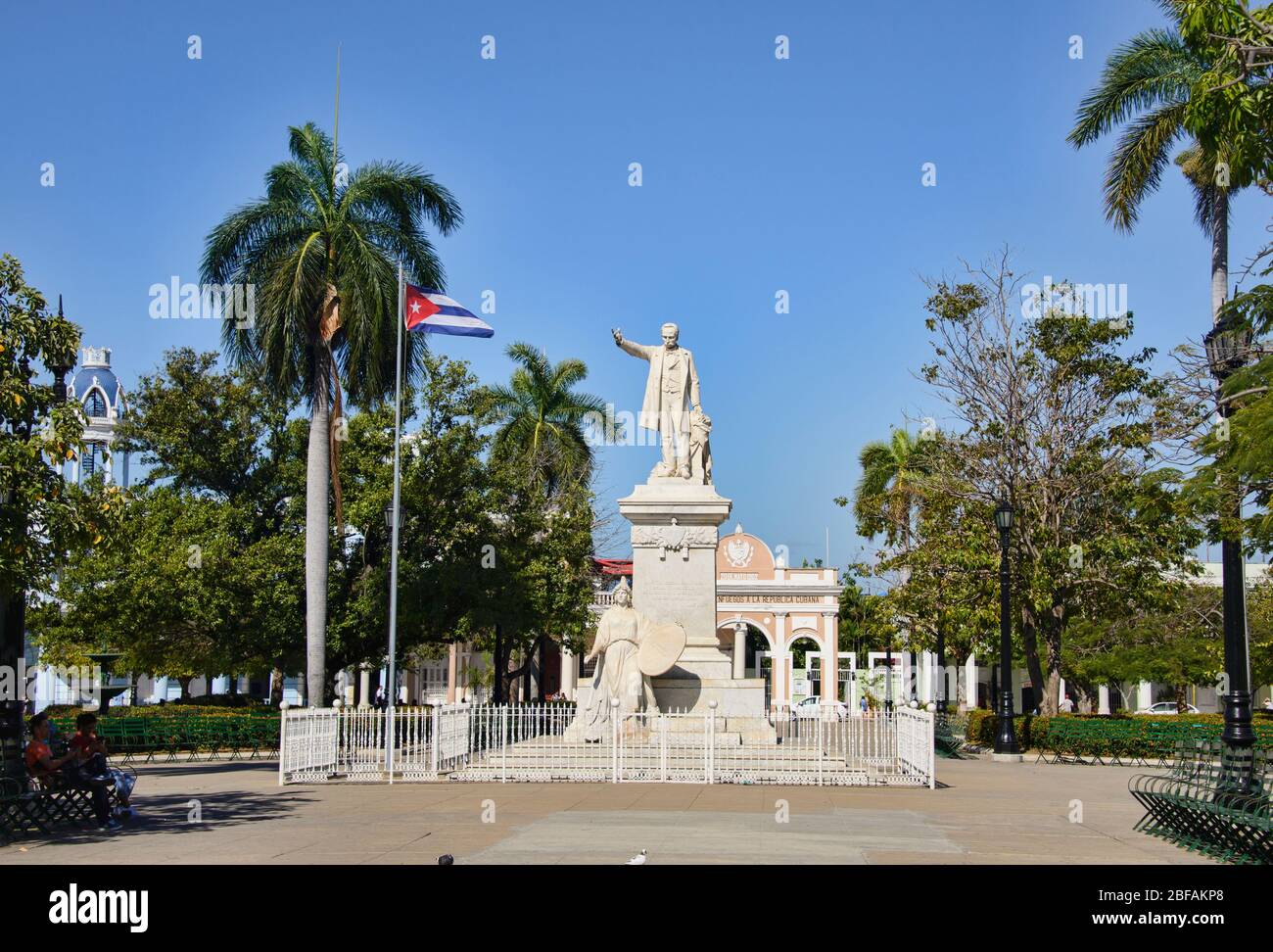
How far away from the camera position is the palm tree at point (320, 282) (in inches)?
1058

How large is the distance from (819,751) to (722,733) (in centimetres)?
223

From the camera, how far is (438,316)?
2627 cm

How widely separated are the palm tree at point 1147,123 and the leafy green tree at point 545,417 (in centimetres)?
2279

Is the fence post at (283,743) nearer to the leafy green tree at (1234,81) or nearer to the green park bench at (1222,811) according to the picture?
the green park bench at (1222,811)

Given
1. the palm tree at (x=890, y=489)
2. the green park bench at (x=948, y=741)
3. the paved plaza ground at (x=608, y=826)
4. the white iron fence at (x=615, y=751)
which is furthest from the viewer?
the palm tree at (x=890, y=489)

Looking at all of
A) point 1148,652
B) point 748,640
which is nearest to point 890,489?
point 1148,652

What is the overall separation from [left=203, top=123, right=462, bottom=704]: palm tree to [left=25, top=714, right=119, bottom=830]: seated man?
482 inches

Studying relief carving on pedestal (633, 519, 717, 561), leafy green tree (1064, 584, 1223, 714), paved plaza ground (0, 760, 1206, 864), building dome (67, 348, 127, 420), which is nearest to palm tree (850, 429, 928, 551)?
leafy green tree (1064, 584, 1223, 714)

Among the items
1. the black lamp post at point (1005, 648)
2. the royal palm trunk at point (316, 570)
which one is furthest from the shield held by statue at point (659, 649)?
the royal palm trunk at point (316, 570)

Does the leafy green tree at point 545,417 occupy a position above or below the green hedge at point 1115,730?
above

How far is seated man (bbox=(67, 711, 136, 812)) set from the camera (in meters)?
14.1

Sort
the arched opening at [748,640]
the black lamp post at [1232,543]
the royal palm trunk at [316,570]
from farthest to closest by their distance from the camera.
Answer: the arched opening at [748,640]
the royal palm trunk at [316,570]
the black lamp post at [1232,543]

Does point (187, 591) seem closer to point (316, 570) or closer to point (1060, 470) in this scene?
point (316, 570)

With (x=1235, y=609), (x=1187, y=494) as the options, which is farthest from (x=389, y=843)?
(x=1235, y=609)
